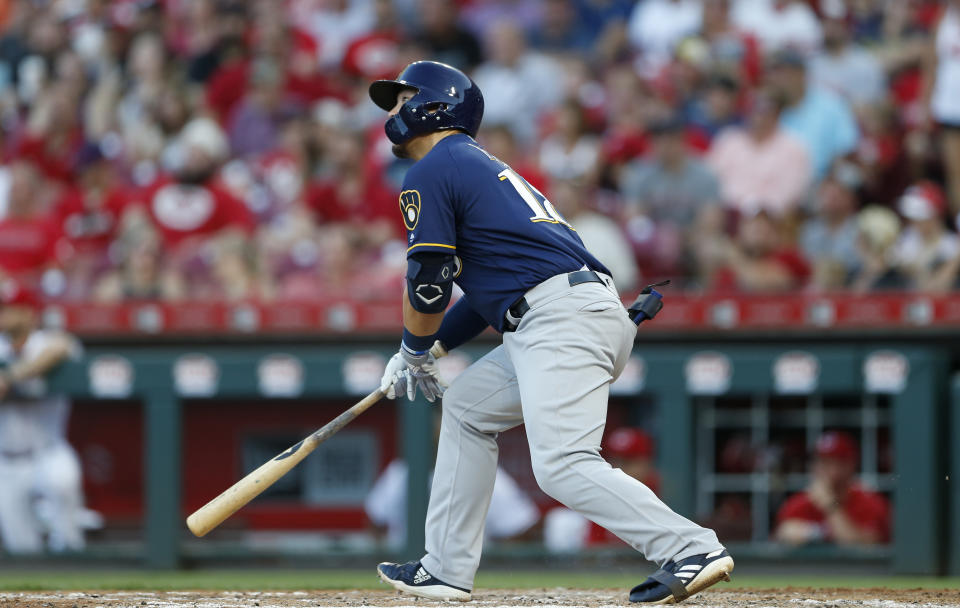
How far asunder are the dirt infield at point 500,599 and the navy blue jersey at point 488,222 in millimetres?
900

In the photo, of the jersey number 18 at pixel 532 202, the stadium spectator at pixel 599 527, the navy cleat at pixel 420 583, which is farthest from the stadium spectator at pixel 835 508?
the jersey number 18 at pixel 532 202

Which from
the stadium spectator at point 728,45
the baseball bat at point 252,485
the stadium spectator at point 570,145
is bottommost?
the baseball bat at point 252,485

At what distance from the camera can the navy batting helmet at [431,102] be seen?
13.4ft

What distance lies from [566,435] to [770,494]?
3.01 m

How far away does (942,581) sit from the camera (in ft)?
19.0

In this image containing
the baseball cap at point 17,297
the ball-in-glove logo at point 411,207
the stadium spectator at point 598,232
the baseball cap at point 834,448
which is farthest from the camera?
the stadium spectator at point 598,232

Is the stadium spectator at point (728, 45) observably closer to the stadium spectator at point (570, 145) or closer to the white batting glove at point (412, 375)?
the stadium spectator at point (570, 145)

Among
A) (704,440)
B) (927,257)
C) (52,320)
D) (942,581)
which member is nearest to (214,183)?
(52,320)

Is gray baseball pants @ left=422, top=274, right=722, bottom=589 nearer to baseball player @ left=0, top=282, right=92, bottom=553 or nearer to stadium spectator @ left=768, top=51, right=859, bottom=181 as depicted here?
baseball player @ left=0, top=282, right=92, bottom=553

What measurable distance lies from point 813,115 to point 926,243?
160 centimetres

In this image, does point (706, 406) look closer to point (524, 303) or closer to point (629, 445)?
point (629, 445)

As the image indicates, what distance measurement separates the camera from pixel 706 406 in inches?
263

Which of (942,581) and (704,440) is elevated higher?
(704,440)

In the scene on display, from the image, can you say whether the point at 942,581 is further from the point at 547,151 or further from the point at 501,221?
the point at 547,151
